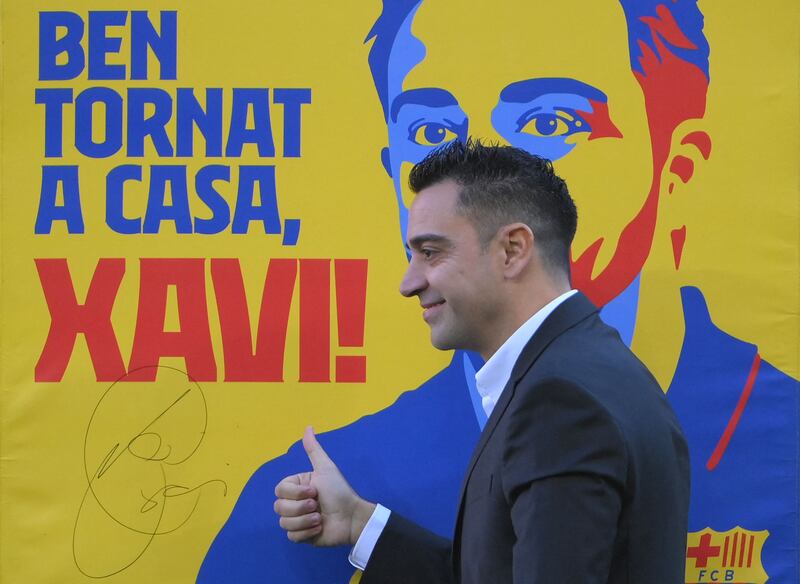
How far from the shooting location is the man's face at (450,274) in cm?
150

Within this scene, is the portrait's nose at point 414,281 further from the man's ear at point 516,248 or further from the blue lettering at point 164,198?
Result: the blue lettering at point 164,198

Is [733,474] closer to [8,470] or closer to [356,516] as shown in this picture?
[356,516]

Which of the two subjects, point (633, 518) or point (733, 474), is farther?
point (733, 474)

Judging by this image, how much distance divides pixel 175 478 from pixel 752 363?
4.12 ft

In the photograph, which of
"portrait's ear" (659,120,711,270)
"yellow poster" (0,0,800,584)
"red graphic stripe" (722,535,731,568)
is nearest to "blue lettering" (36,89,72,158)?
"yellow poster" (0,0,800,584)

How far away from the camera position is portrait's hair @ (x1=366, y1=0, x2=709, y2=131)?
2.01m

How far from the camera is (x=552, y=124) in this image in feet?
6.63

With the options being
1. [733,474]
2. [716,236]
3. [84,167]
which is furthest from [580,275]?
[84,167]

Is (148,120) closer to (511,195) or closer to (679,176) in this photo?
(511,195)

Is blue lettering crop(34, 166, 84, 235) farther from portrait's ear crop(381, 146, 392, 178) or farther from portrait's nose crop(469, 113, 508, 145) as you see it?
portrait's nose crop(469, 113, 508, 145)

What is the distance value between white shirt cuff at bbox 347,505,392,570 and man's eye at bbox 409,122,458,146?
78cm

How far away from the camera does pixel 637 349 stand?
6.61ft
